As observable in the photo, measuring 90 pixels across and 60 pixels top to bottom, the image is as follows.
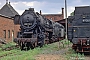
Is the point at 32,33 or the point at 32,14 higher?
the point at 32,14

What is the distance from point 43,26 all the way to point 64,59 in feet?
27.2

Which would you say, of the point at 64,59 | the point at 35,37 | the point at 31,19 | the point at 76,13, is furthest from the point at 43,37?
the point at 64,59

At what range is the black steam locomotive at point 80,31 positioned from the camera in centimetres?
1275

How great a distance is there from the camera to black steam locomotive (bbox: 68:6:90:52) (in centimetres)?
1275

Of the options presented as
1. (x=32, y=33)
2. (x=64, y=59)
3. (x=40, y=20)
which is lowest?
(x=64, y=59)

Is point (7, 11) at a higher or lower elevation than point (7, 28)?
higher

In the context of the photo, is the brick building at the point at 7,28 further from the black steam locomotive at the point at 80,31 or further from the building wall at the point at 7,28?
the black steam locomotive at the point at 80,31

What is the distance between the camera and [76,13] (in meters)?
14.3

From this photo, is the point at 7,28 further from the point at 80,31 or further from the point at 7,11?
the point at 80,31

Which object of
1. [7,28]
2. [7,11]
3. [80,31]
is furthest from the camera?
[7,11]

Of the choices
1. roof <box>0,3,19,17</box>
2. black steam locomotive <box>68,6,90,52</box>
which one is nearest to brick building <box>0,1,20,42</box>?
roof <box>0,3,19,17</box>

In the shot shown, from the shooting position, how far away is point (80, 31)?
43.4 ft

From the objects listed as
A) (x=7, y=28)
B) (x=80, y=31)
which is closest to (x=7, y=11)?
(x=7, y=28)

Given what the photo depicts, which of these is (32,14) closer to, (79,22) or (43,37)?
(43,37)
